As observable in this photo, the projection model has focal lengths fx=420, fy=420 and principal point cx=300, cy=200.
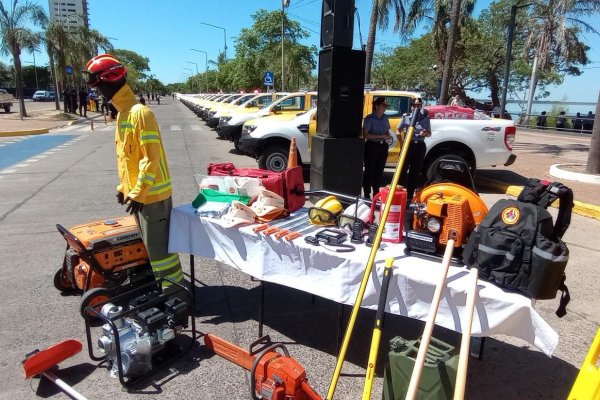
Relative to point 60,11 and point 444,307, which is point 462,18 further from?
point 60,11

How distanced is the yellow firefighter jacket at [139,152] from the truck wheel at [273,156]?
248 inches

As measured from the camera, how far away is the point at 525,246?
223cm

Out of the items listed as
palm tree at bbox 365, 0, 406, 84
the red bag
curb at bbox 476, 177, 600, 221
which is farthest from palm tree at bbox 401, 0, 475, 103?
the red bag

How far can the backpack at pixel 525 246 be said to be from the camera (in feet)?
7.14

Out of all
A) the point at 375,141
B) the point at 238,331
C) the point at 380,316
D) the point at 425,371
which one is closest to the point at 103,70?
the point at 238,331

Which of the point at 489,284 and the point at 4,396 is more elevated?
the point at 489,284

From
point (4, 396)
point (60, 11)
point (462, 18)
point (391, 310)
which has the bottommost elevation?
point (4, 396)

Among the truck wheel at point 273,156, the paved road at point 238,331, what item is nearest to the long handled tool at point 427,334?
the paved road at point 238,331

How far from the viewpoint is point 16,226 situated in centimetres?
603

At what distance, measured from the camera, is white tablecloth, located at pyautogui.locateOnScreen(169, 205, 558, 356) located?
7.38ft

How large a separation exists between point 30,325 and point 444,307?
129 inches

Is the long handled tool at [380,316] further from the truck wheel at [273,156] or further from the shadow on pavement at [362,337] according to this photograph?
the truck wheel at [273,156]

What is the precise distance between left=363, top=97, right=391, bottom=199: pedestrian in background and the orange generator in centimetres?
401

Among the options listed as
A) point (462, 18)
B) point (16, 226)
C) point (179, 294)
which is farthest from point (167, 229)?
point (462, 18)
